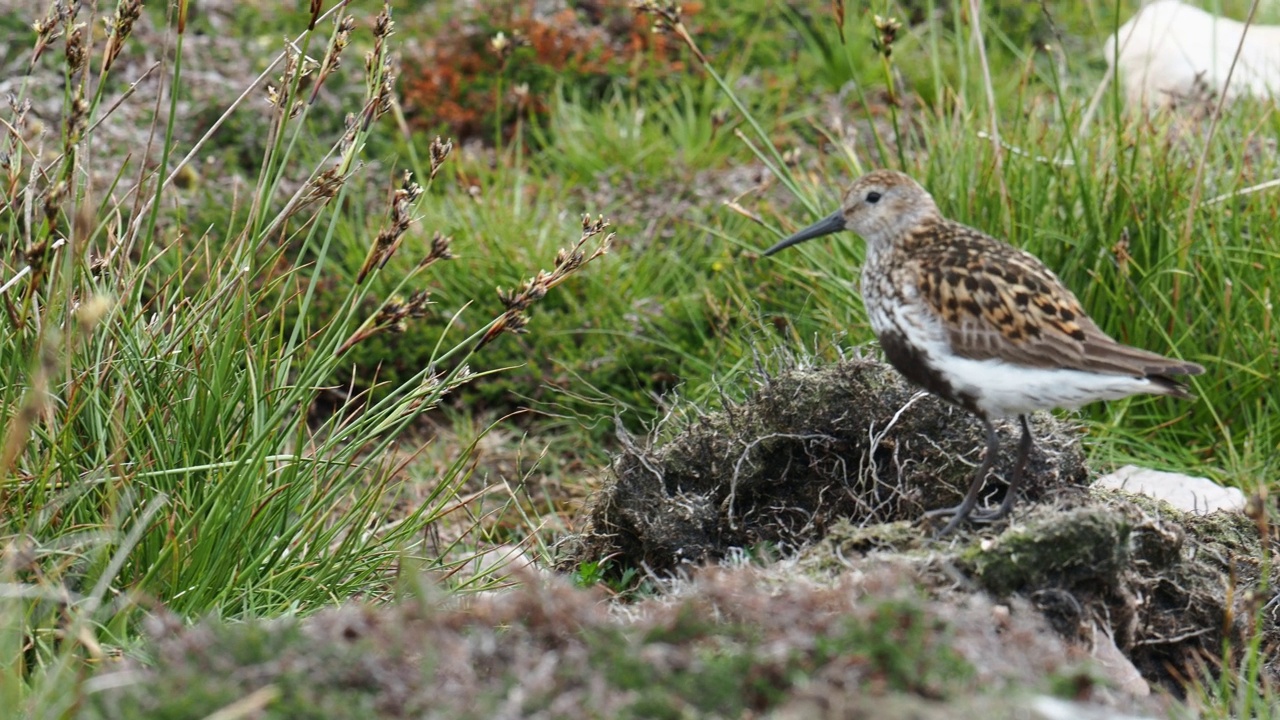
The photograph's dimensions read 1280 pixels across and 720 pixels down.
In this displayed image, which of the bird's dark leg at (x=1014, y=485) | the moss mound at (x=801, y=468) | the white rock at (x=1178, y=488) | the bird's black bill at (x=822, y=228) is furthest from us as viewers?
the white rock at (x=1178, y=488)

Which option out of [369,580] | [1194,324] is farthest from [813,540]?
[1194,324]

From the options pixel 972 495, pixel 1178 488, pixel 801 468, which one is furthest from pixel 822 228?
pixel 1178 488

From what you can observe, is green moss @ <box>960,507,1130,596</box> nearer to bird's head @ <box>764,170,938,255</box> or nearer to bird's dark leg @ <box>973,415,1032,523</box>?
bird's dark leg @ <box>973,415,1032,523</box>

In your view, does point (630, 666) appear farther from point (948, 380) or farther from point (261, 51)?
point (261, 51)

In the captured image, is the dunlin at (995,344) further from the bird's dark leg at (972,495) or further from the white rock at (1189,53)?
the white rock at (1189,53)

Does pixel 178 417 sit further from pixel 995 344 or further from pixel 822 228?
pixel 995 344

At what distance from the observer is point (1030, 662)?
276 cm

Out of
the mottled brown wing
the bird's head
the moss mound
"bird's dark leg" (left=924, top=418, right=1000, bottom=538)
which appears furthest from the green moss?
the bird's head

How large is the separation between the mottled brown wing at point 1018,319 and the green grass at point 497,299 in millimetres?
957

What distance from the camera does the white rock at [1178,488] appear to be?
4777 millimetres

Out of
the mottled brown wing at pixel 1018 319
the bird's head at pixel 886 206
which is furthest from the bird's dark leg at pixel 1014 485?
the bird's head at pixel 886 206

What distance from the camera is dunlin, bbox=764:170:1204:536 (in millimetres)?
3674

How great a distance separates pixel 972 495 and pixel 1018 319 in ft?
1.56

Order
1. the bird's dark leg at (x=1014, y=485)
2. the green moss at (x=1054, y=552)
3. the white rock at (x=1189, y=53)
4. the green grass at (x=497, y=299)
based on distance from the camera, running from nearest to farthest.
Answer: the green moss at (x=1054, y=552) → the green grass at (x=497, y=299) → the bird's dark leg at (x=1014, y=485) → the white rock at (x=1189, y=53)
